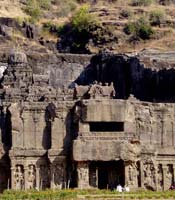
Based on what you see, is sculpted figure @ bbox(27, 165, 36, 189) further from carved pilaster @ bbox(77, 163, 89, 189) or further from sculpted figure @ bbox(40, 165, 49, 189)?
carved pilaster @ bbox(77, 163, 89, 189)

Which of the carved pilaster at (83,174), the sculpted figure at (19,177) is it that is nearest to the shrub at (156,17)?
the carved pilaster at (83,174)

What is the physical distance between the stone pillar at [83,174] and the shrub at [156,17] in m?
61.3

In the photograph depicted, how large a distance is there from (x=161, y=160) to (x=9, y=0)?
71769 millimetres

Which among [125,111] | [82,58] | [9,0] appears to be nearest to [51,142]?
[125,111]

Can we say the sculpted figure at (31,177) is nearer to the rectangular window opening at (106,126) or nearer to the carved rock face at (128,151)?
the rectangular window opening at (106,126)

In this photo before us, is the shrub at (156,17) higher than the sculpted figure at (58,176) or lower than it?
higher

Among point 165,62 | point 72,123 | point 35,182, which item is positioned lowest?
point 35,182

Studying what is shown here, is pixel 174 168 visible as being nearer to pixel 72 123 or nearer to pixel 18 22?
pixel 72 123

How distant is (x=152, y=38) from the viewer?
103188 mm

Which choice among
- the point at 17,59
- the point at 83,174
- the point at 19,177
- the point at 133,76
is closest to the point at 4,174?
the point at 19,177

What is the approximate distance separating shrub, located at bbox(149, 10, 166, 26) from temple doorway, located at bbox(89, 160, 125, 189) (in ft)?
196

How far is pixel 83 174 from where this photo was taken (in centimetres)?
4869

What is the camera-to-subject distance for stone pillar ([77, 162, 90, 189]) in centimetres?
4850

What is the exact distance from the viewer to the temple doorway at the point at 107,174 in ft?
161
